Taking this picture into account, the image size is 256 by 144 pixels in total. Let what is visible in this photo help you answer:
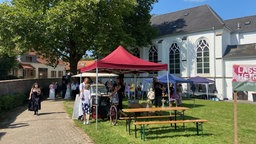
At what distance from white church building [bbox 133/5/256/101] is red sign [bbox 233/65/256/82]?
899 inches

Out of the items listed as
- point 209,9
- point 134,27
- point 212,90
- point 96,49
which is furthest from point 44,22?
point 209,9

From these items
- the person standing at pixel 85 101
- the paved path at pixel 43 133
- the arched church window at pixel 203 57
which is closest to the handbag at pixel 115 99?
the person standing at pixel 85 101

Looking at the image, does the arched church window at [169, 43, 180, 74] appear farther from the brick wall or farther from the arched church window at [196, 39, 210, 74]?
the brick wall

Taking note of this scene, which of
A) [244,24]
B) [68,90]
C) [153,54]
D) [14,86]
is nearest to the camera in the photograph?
[14,86]

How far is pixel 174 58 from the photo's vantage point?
3300 cm

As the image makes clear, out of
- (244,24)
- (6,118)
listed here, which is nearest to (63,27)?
(6,118)

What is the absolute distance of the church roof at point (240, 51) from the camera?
26945mm

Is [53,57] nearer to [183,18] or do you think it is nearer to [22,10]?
[22,10]

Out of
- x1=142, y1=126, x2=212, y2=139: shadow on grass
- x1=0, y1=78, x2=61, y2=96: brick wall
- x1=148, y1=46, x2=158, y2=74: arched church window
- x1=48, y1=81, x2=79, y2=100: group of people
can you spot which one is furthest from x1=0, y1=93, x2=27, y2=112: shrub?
x1=148, y1=46, x2=158, y2=74: arched church window

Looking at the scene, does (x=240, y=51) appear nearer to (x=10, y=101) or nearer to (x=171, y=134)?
(x=171, y=134)

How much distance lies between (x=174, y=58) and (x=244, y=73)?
27.8 m

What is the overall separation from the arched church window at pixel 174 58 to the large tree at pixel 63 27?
10.3m

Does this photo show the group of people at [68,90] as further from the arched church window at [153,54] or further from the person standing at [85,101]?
the arched church window at [153,54]

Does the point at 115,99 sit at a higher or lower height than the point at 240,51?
lower
